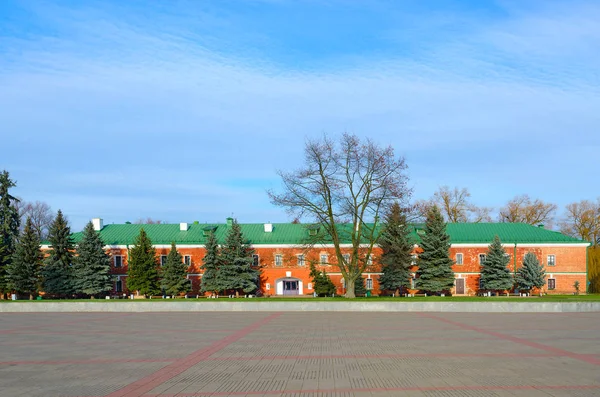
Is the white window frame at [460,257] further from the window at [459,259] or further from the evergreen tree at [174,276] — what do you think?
the evergreen tree at [174,276]

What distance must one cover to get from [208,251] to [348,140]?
19382 mm

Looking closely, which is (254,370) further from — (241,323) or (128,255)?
(128,255)

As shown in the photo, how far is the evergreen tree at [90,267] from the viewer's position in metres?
50.7

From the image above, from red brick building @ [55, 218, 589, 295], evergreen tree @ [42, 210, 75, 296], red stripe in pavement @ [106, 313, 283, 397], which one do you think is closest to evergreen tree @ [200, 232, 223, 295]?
red brick building @ [55, 218, 589, 295]

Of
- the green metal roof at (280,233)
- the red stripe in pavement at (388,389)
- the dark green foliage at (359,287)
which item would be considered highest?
the green metal roof at (280,233)

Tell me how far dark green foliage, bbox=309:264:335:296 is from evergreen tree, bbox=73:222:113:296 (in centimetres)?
1693

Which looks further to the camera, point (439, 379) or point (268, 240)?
point (268, 240)

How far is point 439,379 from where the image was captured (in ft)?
35.8

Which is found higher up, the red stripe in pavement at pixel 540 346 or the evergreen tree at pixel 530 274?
the red stripe in pavement at pixel 540 346

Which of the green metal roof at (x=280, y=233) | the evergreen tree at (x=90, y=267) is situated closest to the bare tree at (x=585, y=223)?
the green metal roof at (x=280, y=233)

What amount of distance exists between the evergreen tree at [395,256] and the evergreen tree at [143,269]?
19.3 m

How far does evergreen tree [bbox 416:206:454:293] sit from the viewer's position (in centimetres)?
4903

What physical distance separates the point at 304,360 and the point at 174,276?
4128cm

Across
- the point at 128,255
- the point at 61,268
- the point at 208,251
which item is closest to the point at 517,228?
the point at 208,251
